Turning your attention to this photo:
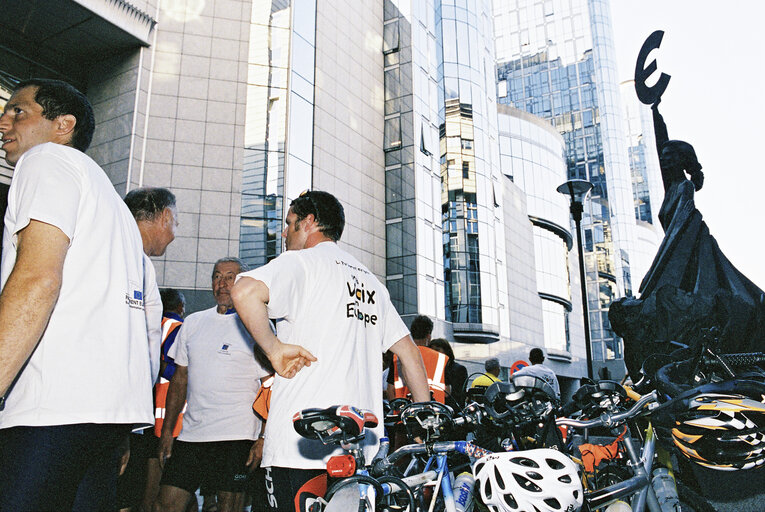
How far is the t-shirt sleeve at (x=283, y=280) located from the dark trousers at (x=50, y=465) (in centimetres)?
85

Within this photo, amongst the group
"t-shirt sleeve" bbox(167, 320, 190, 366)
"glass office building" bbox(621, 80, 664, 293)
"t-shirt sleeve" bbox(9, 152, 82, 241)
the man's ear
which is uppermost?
"glass office building" bbox(621, 80, 664, 293)

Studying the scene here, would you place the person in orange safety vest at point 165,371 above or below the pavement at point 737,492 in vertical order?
above

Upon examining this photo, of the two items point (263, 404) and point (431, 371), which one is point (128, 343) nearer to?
point (263, 404)

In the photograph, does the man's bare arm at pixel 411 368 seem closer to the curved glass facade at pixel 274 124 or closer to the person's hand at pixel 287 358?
the person's hand at pixel 287 358

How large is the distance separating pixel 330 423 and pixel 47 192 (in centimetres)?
123

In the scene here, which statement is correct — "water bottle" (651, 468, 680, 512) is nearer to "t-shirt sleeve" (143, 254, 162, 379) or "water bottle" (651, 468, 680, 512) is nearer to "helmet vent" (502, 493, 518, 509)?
"helmet vent" (502, 493, 518, 509)

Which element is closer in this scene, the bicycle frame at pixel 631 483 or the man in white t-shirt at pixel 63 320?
the man in white t-shirt at pixel 63 320

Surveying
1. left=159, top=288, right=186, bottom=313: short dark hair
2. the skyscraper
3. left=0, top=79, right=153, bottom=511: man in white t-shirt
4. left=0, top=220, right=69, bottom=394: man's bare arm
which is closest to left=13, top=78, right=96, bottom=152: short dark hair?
left=0, top=79, right=153, bottom=511: man in white t-shirt

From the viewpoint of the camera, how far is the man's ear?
2057 millimetres

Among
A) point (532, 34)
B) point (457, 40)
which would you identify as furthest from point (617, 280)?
point (457, 40)

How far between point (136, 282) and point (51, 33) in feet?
65.6

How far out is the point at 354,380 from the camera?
2.61 m

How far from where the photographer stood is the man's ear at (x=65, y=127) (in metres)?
2.06

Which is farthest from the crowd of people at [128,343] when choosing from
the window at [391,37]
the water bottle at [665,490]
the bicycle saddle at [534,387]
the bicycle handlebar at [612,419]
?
the window at [391,37]
